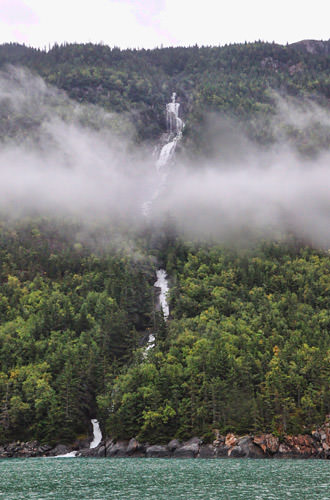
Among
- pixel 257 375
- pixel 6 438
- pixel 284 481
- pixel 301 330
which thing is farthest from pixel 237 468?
pixel 301 330

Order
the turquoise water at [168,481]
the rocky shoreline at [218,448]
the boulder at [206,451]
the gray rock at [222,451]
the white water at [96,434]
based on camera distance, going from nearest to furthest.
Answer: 1. the turquoise water at [168,481]
2. the rocky shoreline at [218,448]
3. the gray rock at [222,451]
4. the boulder at [206,451]
5. the white water at [96,434]

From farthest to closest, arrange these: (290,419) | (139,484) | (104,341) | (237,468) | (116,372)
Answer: (104,341)
(116,372)
(290,419)
(237,468)
(139,484)

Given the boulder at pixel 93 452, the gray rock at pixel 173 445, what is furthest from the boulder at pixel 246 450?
the boulder at pixel 93 452

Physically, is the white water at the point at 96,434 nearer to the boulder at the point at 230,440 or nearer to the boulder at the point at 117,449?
the boulder at the point at 117,449

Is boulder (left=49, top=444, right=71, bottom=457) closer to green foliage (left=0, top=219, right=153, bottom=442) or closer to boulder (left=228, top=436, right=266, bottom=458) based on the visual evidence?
green foliage (left=0, top=219, right=153, bottom=442)

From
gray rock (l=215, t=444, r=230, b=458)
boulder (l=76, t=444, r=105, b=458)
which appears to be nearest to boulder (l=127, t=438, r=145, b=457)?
boulder (l=76, t=444, r=105, b=458)

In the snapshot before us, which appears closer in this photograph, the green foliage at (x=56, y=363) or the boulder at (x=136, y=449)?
the boulder at (x=136, y=449)

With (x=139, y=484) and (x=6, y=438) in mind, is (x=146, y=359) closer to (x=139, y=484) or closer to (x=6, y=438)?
(x=6, y=438)
